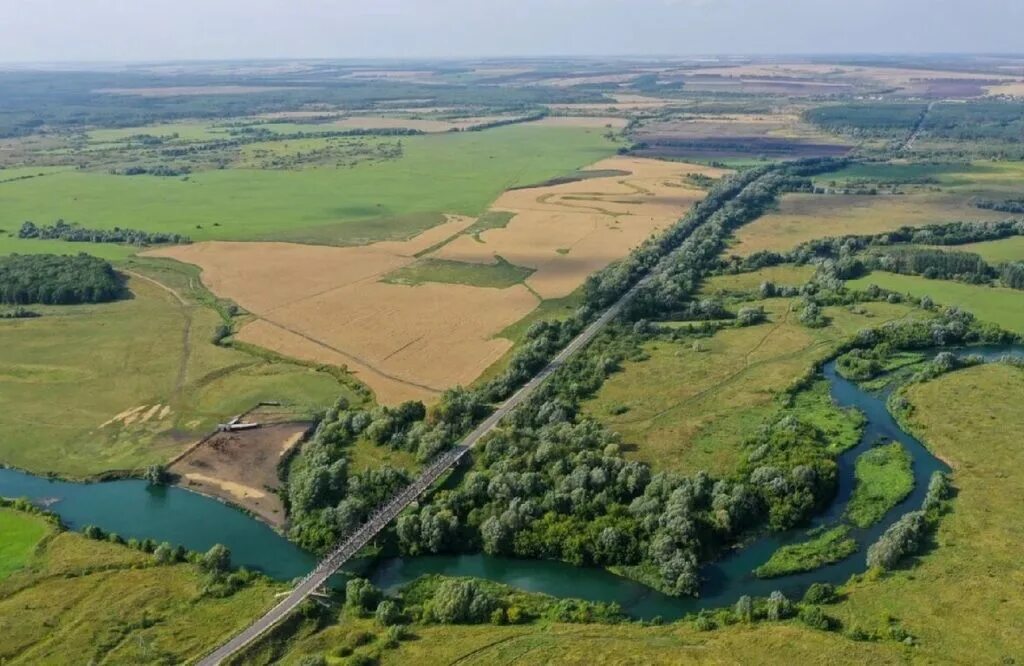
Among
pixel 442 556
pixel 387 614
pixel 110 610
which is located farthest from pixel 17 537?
pixel 442 556

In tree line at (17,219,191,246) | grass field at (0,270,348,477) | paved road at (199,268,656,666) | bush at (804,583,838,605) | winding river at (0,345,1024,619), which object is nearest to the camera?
paved road at (199,268,656,666)

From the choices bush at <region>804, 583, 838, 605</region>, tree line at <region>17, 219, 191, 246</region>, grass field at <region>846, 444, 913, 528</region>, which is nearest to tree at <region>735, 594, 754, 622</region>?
bush at <region>804, 583, 838, 605</region>

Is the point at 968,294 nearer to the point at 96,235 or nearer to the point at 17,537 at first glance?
the point at 17,537

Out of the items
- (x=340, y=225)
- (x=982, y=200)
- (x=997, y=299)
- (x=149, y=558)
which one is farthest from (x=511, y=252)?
(x=982, y=200)

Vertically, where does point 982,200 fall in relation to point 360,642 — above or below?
above

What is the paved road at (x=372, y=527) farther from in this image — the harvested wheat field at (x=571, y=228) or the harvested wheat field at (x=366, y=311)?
the harvested wheat field at (x=571, y=228)

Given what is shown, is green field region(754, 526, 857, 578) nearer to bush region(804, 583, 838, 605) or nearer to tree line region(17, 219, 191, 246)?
bush region(804, 583, 838, 605)

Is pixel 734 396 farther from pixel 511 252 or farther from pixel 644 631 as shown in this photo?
pixel 511 252
